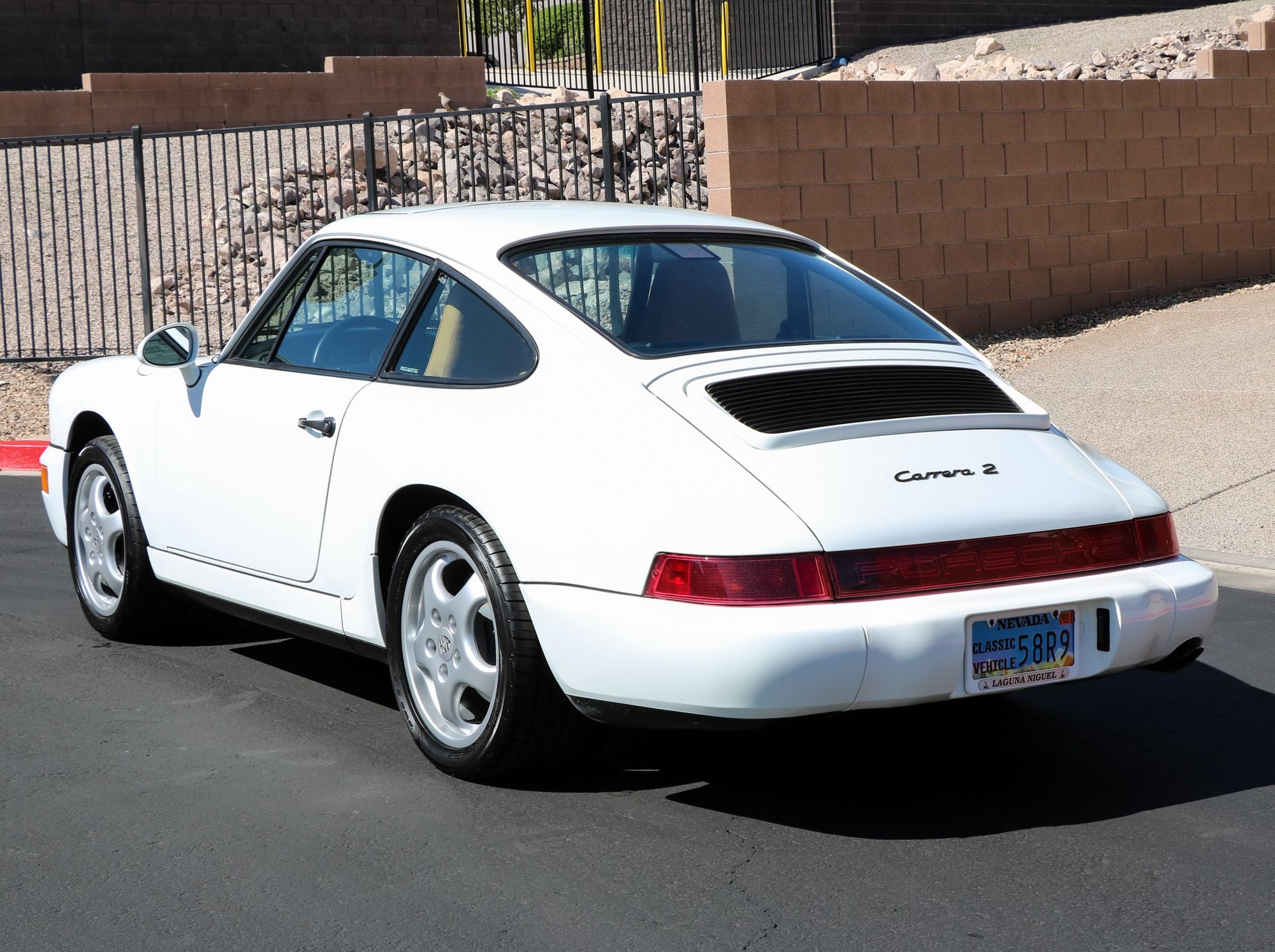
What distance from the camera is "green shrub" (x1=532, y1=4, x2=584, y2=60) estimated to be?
1422 inches

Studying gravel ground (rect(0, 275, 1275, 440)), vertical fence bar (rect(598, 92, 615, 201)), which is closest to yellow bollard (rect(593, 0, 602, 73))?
vertical fence bar (rect(598, 92, 615, 201))

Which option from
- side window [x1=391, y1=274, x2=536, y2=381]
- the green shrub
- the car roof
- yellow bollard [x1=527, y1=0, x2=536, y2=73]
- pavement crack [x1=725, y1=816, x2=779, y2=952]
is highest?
the green shrub

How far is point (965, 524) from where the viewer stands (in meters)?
4.12

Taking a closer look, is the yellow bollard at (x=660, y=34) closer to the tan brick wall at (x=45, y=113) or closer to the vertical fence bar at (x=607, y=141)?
the tan brick wall at (x=45, y=113)

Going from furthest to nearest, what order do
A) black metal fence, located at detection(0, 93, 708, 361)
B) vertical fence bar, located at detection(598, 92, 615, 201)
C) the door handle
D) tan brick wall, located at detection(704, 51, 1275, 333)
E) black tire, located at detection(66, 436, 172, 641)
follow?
black metal fence, located at detection(0, 93, 708, 361) → vertical fence bar, located at detection(598, 92, 615, 201) → tan brick wall, located at detection(704, 51, 1275, 333) → black tire, located at detection(66, 436, 172, 641) → the door handle

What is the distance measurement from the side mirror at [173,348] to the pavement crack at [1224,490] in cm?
513

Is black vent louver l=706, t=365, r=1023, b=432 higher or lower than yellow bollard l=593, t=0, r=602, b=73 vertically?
lower

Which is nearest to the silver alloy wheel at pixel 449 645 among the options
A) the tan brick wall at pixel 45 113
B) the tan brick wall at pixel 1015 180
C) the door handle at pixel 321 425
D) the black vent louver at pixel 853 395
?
the door handle at pixel 321 425

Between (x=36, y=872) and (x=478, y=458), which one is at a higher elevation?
(x=478, y=458)

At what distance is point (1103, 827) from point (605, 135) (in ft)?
34.0

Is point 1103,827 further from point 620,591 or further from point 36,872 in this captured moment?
point 36,872

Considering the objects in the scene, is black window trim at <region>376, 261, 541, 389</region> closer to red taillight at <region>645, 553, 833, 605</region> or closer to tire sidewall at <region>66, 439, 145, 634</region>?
red taillight at <region>645, 553, 833, 605</region>

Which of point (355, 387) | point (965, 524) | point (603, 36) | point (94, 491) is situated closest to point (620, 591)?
point (965, 524)

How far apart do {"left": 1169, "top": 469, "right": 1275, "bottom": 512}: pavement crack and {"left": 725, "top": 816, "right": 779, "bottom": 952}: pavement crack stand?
16.4 ft
